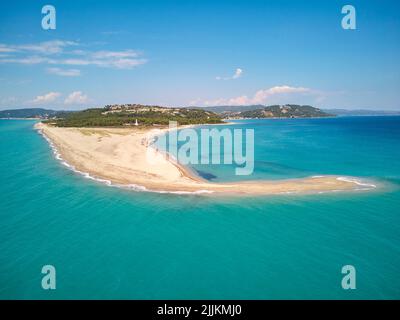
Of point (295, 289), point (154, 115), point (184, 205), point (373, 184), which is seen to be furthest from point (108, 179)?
point (154, 115)

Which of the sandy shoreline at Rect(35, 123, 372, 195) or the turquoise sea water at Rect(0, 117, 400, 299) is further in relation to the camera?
the sandy shoreline at Rect(35, 123, 372, 195)

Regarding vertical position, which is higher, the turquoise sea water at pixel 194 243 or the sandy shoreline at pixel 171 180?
the sandy shoreline at pixel 171 180

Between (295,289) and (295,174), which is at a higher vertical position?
(295,174)

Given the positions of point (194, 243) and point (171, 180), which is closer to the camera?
point (194, 243)

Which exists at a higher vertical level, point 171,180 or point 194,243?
point 171,180

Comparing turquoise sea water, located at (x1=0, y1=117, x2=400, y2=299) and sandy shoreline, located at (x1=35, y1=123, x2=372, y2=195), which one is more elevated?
sandy shoreline, located at (x1=35, y1=123, x2=372, y2=195)

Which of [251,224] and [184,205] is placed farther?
[184,205]

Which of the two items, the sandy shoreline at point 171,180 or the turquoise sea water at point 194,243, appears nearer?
the turquoise sea water at point 194,243

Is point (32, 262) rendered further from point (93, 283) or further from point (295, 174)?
point (295, 174)
